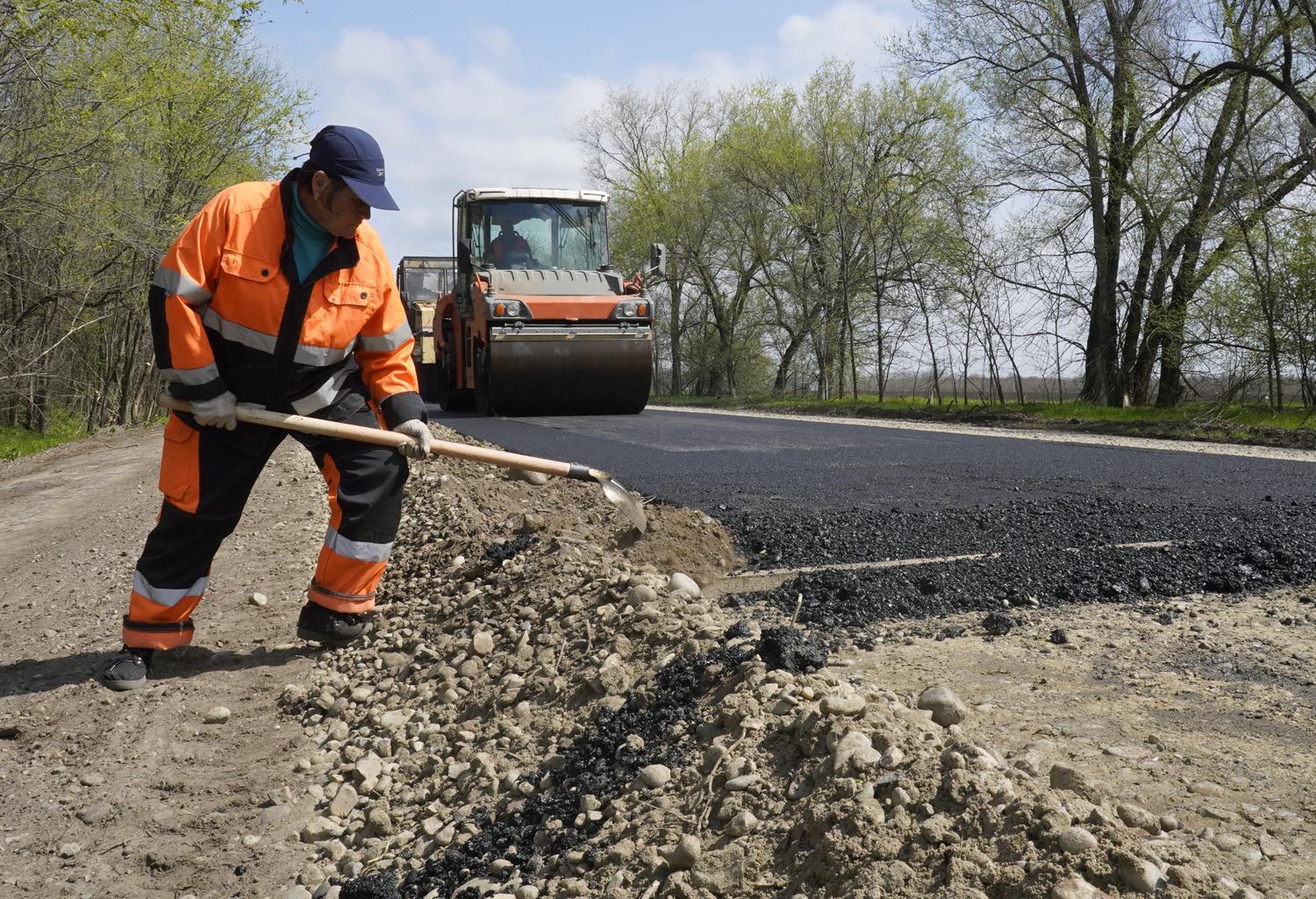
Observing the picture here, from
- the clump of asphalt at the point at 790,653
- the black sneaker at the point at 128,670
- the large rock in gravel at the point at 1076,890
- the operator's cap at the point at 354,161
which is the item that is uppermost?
the operator's cap at the point at 354,161

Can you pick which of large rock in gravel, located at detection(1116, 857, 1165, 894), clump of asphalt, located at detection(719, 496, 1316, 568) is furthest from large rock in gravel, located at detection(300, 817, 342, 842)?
clump of asphalt, located at detection(719, 496, 1316, 568)

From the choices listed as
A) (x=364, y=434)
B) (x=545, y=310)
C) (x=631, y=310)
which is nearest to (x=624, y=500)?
(x=364, y=434)

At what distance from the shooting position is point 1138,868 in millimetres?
1960

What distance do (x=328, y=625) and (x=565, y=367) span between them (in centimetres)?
890

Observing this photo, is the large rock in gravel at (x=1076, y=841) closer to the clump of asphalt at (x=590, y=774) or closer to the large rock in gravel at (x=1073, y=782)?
the large rock in gravel at (x=1073, y=782)

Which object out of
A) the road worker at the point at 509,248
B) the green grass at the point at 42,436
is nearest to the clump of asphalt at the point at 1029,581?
the road worker at the point at 509,248

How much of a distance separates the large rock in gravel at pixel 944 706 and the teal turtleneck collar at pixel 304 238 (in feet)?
8.05

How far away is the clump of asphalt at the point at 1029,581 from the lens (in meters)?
4.13

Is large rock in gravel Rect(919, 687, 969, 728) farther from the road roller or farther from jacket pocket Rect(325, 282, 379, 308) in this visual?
the road roller

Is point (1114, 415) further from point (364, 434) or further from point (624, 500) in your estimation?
point (364, 434)

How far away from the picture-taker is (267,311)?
3.67 metres

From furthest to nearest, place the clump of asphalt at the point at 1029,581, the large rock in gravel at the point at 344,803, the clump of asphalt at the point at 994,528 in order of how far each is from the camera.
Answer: the clump of asphalt at the point at 994,528
the clump of asphalt at the point at 1029,581
the large rock in gravel at the point at 344,803

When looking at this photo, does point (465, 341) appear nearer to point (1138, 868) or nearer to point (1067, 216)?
point (1067, 216)

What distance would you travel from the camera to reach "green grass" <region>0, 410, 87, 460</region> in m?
15.6
